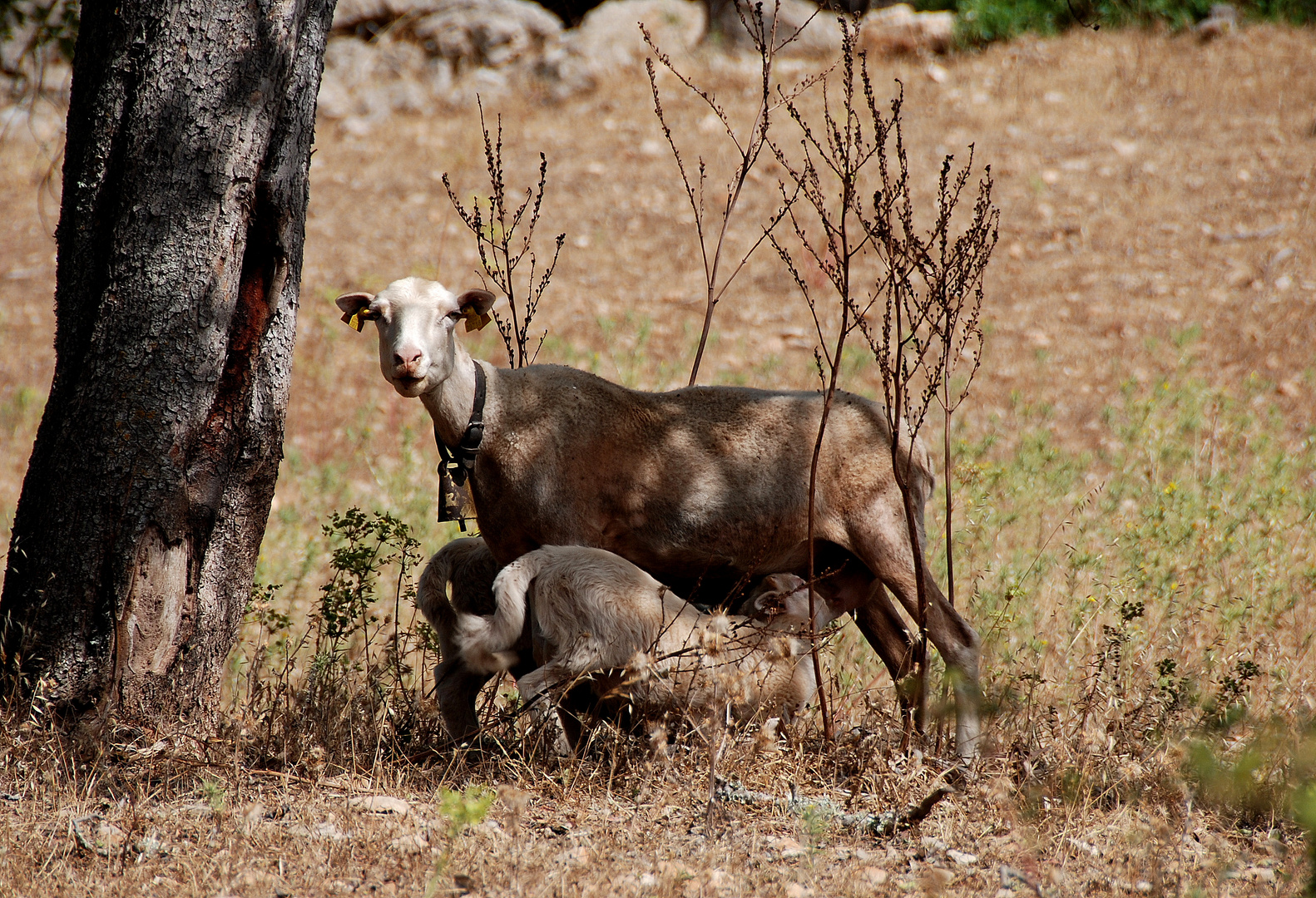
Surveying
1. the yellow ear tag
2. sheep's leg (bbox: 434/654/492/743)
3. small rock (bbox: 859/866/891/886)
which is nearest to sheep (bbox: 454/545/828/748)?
sheep's leg (bbox: 434/654/492/743)

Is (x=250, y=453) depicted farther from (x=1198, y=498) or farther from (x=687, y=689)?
(x=1198, y=498)

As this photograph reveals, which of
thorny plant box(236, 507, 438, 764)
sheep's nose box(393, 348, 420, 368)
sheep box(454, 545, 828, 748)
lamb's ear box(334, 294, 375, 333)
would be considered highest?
lamb's ear box(334, 294, 375, 333)

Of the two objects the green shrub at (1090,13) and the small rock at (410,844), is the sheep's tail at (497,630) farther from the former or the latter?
the green shrub at (1090,13)

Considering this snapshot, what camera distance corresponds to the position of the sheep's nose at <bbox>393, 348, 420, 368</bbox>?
447 cm

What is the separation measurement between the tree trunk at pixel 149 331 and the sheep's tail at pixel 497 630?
1055mm

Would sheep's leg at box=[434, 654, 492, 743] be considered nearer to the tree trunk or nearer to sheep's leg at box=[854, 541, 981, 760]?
the tree trunk

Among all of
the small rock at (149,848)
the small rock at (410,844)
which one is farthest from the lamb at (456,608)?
the small rock at (149,848)

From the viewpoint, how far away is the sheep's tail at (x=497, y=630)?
13.5 ft

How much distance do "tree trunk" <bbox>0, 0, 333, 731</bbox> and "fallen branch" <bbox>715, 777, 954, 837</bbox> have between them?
6.60 ft

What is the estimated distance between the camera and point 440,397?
4.70 meters

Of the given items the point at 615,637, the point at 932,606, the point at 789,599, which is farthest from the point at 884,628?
the point at 615,637

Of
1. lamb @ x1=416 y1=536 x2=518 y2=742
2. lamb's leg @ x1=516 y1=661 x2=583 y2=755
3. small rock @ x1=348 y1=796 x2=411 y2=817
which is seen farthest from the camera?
lamb @ x1=416 y1=536 x2=518 y2=742

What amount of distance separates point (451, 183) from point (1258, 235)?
9.46 m

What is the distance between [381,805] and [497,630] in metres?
0.68
